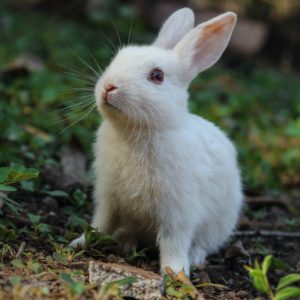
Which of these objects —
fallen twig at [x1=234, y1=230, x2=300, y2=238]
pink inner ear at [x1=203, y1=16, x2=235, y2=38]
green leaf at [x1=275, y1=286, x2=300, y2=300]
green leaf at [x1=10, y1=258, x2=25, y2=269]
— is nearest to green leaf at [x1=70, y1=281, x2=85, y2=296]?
green leaf at [x1=10, y1=258, x2=25, y2=269]

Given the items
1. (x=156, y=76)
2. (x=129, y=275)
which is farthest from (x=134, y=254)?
(x=156, y=76)

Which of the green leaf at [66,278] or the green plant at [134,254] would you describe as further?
the green plant at [134,254]

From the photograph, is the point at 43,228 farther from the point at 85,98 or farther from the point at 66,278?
the point at 85,98

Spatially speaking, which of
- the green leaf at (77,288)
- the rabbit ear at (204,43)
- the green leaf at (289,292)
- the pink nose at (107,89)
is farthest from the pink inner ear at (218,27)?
the green leaf at (77,288)

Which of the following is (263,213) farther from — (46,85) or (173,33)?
(46,85)

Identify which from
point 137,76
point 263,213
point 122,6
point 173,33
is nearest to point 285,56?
point 122,6

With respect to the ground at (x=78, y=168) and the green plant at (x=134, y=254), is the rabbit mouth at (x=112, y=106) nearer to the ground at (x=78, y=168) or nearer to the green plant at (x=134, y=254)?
the ground at (x=78, y=168)

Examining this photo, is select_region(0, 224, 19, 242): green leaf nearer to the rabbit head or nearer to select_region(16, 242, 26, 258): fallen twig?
select_region(16, 242, 26, 258): fallen twig
